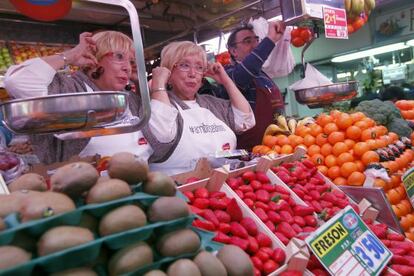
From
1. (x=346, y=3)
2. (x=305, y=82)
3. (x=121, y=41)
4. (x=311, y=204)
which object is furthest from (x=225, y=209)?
(x=346, y=3)

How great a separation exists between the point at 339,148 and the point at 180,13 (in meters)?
2.76

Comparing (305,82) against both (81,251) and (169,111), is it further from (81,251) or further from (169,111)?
(81,251)

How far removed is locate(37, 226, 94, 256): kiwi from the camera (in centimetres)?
86

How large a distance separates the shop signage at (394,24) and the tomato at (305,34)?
519 centimetres

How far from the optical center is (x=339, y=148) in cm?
264

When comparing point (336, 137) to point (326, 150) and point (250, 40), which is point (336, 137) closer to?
point (326, 150)

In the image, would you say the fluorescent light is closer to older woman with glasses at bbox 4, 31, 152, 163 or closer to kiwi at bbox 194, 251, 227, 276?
older woman with glasses at bbox 4, 31, 152, 163

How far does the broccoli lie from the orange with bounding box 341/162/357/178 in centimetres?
80

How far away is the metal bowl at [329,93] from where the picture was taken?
3.11 meters

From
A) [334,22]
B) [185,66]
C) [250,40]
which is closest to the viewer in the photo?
[185,66]

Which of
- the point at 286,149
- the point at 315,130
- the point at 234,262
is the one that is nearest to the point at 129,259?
the point at 234,262

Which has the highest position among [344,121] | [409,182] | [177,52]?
[177,52]

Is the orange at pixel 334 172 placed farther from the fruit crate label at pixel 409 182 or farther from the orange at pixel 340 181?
the fruit crate label at pixel 409 182

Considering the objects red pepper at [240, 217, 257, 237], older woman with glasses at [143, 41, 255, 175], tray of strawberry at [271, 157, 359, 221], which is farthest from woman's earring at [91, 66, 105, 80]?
red pepper at [240, 217, 257, 237]
